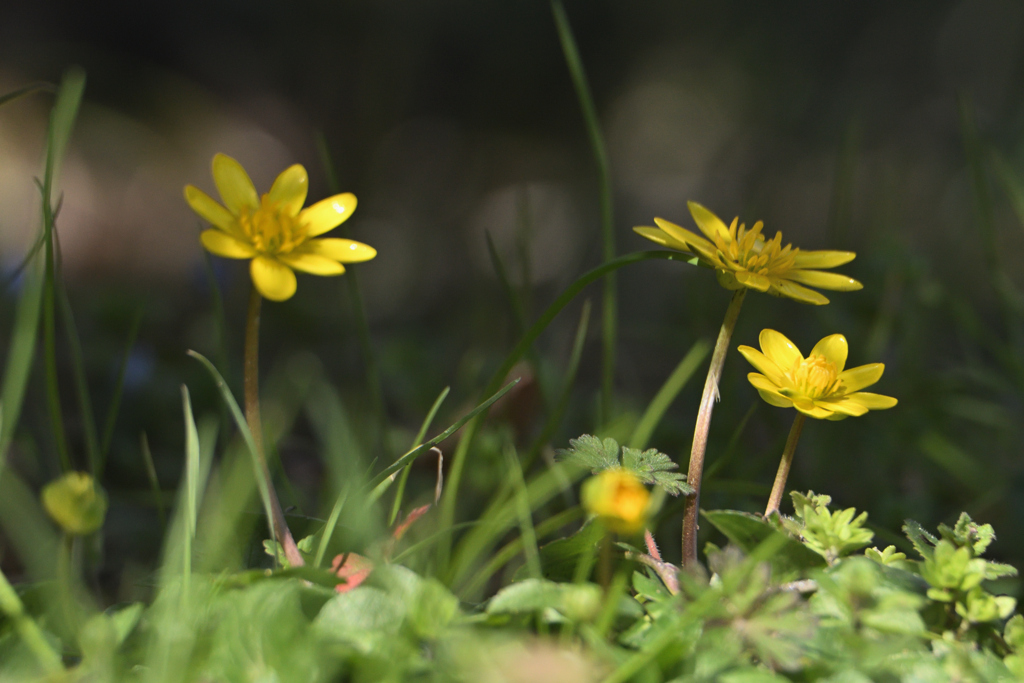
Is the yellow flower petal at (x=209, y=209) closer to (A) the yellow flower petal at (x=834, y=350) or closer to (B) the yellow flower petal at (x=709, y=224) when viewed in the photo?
(B) the yellow flower petal at (x=709, y=224)

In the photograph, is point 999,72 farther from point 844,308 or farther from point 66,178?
point 66,178

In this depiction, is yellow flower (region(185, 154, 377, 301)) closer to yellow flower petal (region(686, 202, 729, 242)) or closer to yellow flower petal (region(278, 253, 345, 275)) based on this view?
yellow flower petal (region(278, 253, 345, 275))

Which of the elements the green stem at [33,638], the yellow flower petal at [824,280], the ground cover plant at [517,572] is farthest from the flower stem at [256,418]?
the yellow flower petal at [824,280]

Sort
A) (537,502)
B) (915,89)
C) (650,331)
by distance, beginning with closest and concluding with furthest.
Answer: (537,502) < (650,331) < (915,89)

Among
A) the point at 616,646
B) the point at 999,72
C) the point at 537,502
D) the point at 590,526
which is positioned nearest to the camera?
the point at 616,646

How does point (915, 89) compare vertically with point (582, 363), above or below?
above

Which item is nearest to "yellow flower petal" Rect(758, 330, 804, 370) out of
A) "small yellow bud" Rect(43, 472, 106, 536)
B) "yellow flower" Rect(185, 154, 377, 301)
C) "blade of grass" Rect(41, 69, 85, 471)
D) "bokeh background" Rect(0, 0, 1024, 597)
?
"yellow flower" Rect(185, 154, 377, 301)

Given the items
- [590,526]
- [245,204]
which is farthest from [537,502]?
[245,204]

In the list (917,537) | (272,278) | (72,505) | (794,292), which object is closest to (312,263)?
(272,278)

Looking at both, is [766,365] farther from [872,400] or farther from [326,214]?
[326,214]
